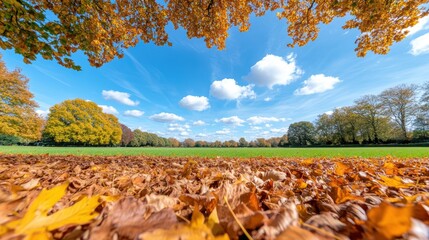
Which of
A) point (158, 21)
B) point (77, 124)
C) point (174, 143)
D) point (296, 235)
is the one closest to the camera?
point (296, 235)

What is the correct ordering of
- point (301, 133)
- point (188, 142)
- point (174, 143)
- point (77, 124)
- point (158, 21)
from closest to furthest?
1. point (158, 21)
2. point (77, 124)
3. point (301, 133)
4. point (188, 142)
5. point (174, 143)

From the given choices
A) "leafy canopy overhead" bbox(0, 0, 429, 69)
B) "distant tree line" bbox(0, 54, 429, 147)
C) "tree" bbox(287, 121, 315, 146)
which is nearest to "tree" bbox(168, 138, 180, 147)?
"distant tree line" bbox(0, 54, 429, 147)

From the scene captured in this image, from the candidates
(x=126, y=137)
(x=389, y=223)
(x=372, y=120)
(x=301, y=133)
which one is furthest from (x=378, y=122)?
(x=126, y=137)

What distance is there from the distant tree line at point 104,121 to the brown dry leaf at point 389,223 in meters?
35.1

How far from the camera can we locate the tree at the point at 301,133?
67562 mm

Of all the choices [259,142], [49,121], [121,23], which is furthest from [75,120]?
[259,142]

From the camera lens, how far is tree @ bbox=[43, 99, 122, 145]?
40.1 meters

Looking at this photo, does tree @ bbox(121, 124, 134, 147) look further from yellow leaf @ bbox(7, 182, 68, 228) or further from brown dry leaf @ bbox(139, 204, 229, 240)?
brown dry leaf @ bbox(139, 204, 229, 240)

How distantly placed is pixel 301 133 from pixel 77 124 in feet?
244

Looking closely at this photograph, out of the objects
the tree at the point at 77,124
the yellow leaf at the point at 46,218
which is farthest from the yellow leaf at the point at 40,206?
the tree at the point at 77,124

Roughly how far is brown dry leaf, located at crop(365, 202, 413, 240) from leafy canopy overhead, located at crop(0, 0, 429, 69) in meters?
5.43

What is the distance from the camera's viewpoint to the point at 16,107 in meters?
24.2

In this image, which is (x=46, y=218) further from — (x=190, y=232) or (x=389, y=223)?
(x=389, y=223)

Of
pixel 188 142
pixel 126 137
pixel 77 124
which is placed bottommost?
pixel 188 142
